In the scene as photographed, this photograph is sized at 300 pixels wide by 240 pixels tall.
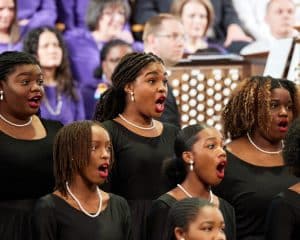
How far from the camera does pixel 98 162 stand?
3.86 metres

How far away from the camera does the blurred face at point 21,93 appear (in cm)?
413

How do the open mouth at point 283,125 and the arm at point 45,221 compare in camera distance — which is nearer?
the arm at point 45,221

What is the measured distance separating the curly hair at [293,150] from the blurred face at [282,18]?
318 centimetres

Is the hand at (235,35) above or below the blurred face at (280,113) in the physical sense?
below

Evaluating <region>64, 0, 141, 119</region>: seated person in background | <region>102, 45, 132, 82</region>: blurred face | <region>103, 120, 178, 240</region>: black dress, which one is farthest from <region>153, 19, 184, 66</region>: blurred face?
<region>103, 120, 178, 240</region>: black dress

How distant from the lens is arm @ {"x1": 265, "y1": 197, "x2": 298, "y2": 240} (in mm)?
3855

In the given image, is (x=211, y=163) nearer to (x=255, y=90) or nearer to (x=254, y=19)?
(x=255, y=90)

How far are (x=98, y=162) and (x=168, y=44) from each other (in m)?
2.30

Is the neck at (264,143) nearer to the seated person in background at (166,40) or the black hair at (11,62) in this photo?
the black hair at (11,62)

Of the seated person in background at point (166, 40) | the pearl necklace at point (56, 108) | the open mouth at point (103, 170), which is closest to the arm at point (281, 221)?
the open mouth at point (103, 170)

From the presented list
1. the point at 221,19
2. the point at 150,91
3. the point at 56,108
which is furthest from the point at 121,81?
the point at 221,19

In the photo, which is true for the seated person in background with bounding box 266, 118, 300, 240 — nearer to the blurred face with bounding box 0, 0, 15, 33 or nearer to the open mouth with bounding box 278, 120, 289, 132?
the open mouth with bounding box 278, 120, 289, 132

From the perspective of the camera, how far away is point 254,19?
7.91 metres

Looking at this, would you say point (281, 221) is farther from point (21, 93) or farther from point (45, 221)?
point (21, 93)
